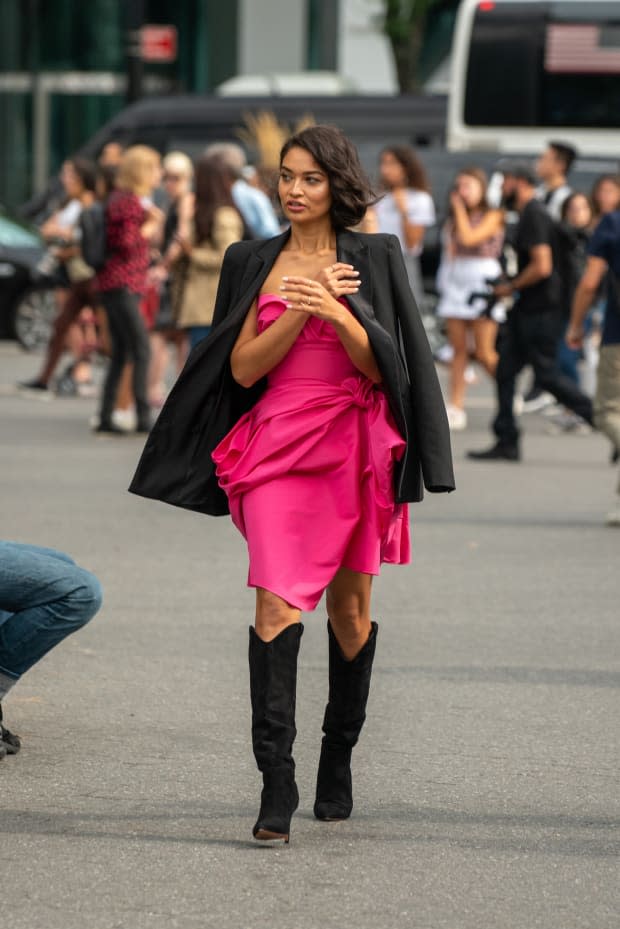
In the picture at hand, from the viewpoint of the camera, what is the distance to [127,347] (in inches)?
540

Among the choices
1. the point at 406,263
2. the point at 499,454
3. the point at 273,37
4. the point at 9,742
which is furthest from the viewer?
the point at 273,37

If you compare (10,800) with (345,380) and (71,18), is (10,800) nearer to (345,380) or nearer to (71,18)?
(345,380)

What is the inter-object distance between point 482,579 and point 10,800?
3.98 m

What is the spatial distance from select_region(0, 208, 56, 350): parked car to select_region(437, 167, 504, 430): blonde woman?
22.2 ft

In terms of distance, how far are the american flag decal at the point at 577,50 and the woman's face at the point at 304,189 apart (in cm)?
2003

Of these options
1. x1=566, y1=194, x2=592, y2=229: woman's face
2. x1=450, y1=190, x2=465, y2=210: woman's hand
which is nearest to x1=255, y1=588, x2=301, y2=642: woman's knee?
x1=450, y1=190, x2=465, y2=210: woman's hand

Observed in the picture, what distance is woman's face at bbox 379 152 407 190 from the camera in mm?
15336

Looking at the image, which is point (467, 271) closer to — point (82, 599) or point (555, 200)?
point (555, 200)

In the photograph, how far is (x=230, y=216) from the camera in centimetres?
1374

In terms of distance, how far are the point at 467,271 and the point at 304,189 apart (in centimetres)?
1009

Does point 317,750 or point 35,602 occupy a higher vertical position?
point 35,602

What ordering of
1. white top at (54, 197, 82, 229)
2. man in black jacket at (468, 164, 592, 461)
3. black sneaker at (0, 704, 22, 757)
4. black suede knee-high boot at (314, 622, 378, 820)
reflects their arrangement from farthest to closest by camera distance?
1. white top at (54, 197, 82, 229)
2. man in black jacket at (468, 164, 592, 461)
3. black sneaker at (0, 704, 22, 757)
4. black suede knee-high boot at (314, 622, 378, 820)

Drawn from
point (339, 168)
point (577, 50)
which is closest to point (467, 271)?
point (339, 168)

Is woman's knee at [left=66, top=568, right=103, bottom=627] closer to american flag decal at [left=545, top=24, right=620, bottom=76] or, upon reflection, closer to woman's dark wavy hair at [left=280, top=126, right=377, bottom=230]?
woman's dark wavy hair at [left=280, top=126, right=377, bottom=230]
